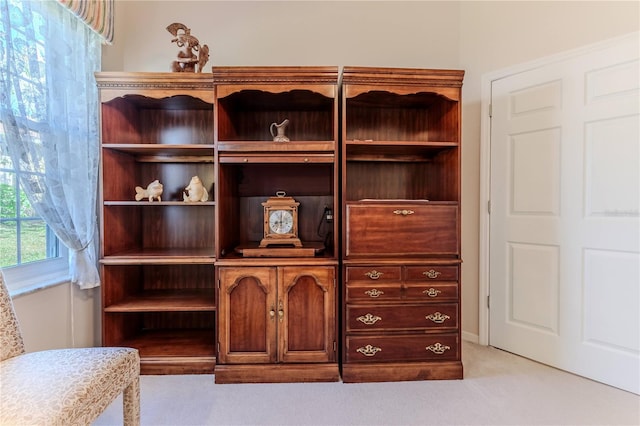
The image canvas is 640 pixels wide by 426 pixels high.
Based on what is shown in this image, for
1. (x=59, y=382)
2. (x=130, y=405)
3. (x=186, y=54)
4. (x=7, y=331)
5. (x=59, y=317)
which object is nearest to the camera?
(x=59, y=382)

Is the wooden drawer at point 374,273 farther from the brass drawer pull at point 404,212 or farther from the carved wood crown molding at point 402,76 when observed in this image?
the carved wood crown molding at point 402,76

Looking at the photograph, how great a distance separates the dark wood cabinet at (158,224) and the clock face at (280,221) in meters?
0.39

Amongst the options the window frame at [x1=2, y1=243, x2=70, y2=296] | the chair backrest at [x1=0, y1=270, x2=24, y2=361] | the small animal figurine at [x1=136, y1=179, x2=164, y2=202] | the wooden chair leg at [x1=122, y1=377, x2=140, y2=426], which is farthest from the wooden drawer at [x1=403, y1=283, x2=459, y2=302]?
the window frame at [x1=2, y1=243, x2=70, y2=296]

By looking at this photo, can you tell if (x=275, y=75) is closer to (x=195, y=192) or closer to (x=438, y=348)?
(x=195, y=192)

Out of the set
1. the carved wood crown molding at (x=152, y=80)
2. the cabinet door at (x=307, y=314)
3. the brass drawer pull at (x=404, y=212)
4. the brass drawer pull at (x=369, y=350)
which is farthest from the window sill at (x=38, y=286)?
the brass drawer pull at (x=404, y=212)

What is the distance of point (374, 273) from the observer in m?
2.01

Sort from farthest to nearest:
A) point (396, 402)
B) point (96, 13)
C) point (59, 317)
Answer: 1. point (96, 13)
2. point (59, 317)
3. point (396, 402)

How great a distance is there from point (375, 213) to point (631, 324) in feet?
5.41

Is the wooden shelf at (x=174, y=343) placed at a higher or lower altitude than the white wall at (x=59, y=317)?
lower

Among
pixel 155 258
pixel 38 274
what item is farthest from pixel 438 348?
pixel 38 274

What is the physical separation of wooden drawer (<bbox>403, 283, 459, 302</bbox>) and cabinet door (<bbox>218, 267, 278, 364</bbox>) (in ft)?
2.78

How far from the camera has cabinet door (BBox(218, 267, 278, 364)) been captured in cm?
200

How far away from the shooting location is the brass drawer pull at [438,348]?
203 cm

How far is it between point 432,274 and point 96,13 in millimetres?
2710
